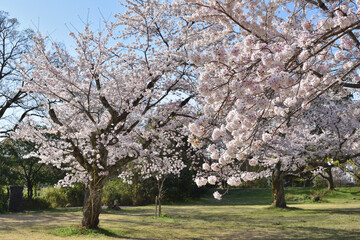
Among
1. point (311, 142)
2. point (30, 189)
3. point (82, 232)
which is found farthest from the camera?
point (30, 189)

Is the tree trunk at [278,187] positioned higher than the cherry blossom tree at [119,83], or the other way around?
the cherry blossom tree at [119,83]

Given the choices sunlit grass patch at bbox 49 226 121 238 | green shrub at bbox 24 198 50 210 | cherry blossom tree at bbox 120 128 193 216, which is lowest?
sunlit grass patch at bbox 49 226 121 238

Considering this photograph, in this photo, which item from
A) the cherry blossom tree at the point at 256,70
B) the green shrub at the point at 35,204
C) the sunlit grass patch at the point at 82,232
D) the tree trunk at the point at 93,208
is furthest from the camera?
the green shrub at the point at 35,204

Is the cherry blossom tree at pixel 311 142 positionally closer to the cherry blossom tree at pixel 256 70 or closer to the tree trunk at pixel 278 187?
the tree trunk at pixel 278 187

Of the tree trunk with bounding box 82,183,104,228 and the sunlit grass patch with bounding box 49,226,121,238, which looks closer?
the sunlit grass patch with bounding box 49,226,121,238

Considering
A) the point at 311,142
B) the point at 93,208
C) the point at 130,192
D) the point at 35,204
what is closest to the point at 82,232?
the point at 93,208

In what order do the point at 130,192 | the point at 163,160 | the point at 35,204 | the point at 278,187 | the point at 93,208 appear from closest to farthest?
the point at 93,208 < the point at 163,160 < the point at 278,187 < the point at 35,204 < the point at 130,192

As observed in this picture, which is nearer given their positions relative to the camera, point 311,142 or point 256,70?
point 256,70

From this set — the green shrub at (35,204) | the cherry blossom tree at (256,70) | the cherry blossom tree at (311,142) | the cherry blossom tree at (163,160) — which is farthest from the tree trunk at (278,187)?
the green shrub at (35,204)

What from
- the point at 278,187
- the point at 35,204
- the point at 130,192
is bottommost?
the point at 35,204

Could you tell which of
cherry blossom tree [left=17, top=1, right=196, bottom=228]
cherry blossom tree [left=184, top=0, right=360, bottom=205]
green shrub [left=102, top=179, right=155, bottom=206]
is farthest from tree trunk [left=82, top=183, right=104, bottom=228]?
green shrub [left=102, top=179, right=155, bottom=206]

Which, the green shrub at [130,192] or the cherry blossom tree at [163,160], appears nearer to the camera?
the cherry blossom tree at [163,160]

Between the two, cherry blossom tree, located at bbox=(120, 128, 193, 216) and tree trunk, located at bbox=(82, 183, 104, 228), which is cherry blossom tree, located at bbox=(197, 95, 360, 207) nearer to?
cherry blossom tree, located at bbox=(120, 128, 193, 216)

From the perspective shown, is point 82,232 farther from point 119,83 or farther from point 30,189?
point 30,189
